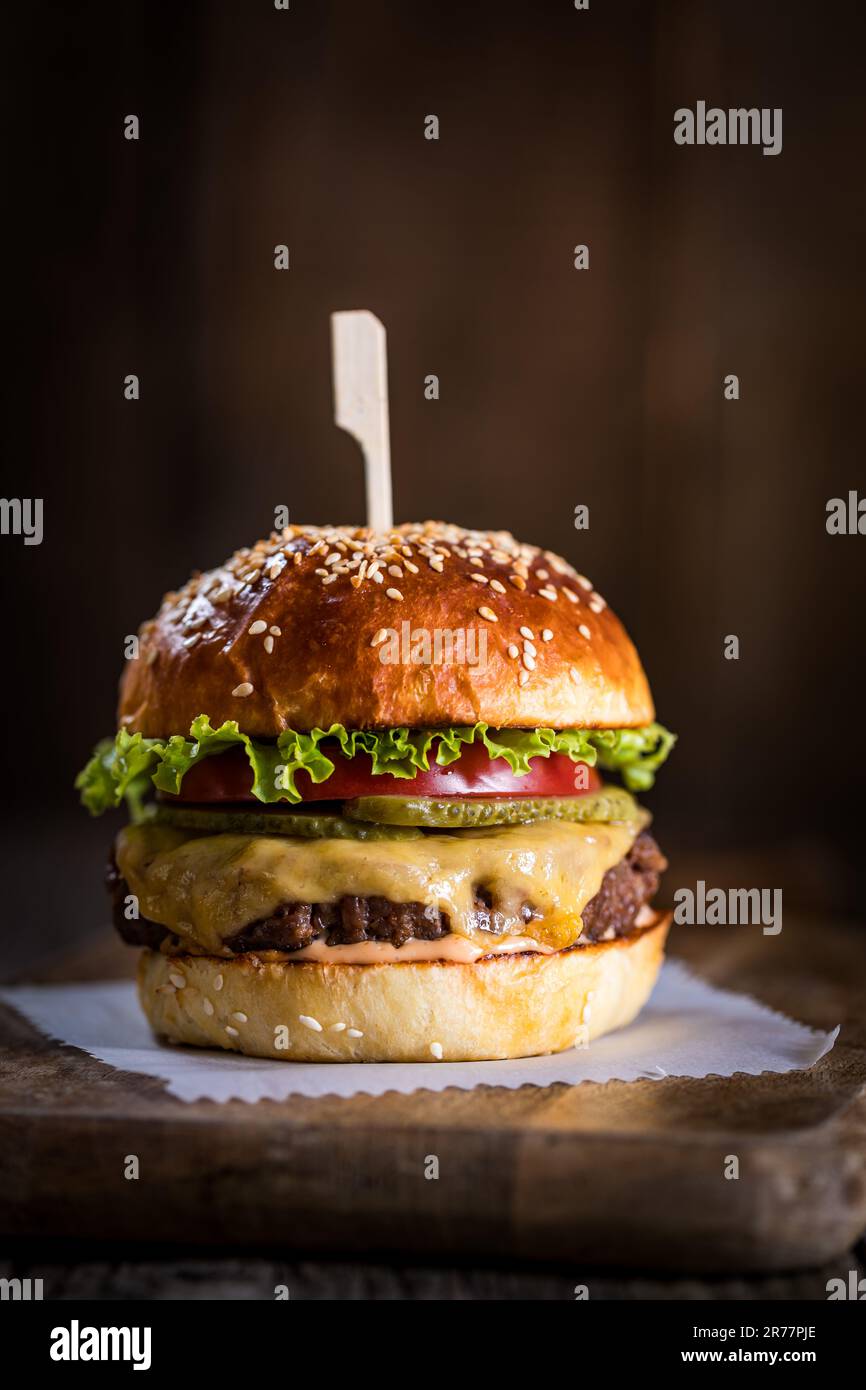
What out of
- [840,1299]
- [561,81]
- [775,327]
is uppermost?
[561,81]

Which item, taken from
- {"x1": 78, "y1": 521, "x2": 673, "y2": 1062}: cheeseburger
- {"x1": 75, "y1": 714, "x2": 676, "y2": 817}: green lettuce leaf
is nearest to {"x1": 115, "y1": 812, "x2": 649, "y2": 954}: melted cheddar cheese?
{"x1": 78, "y1": 521, "x2": 673, "y2": 1062}: cheeseburger

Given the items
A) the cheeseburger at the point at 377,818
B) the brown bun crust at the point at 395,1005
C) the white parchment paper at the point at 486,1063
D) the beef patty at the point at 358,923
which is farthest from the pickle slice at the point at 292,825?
→ the white parchment paper at the point at 486,1063

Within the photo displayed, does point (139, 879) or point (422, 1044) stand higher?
point (139, 879)

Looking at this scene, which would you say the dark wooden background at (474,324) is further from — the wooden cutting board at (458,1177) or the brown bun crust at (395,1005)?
the wooden cutting board at (458,1177)

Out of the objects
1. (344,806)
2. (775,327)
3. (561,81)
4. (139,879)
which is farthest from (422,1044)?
(561,81)

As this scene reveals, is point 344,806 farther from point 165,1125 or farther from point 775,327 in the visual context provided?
point 775,327

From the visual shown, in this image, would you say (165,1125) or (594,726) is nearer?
(165,1125)

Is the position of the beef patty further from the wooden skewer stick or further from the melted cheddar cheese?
the wooden skewer stick
